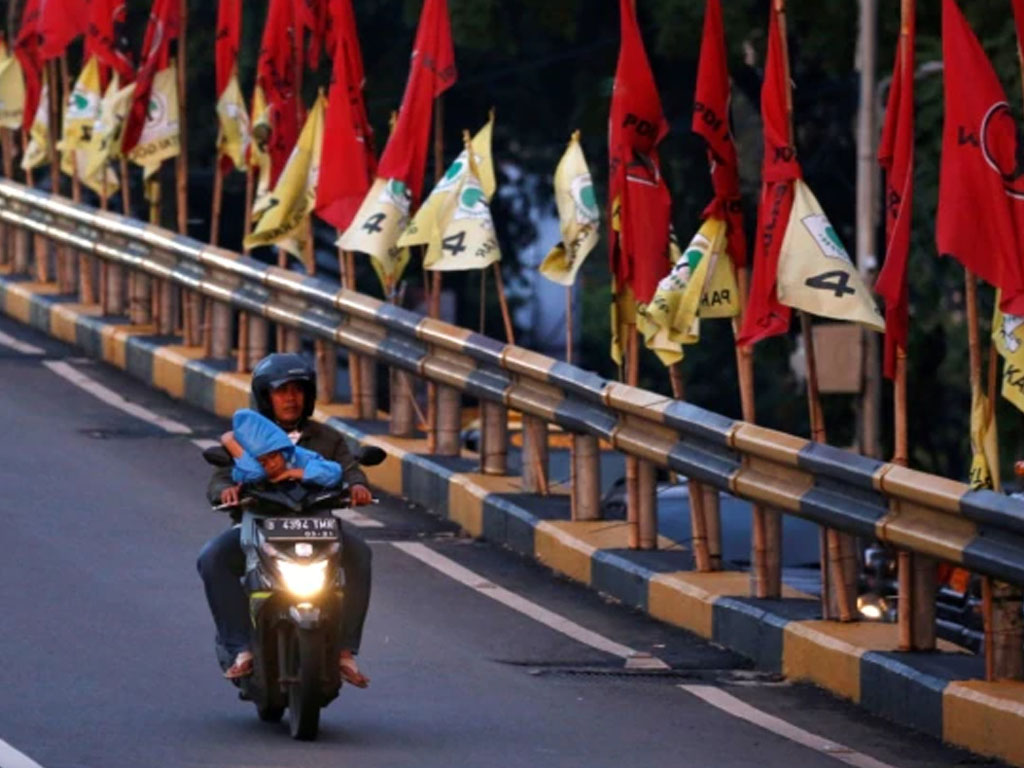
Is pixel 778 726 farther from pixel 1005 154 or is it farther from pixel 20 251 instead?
pixel 20 251

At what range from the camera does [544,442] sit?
15.6 meters

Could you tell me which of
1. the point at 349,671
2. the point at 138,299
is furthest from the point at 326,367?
the point at 349,671

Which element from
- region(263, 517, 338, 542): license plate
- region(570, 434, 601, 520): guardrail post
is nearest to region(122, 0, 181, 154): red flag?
region(570, 434, 601, 520): guardrail post

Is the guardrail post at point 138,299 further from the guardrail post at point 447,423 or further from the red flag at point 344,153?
the guardrail post at point 447,423

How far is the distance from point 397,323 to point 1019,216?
5.77 metres

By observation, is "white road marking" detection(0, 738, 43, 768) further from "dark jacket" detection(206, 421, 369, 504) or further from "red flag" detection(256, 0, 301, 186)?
"red flag" detection(256, 0, 301, 186)

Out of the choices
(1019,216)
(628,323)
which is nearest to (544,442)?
(628,323)

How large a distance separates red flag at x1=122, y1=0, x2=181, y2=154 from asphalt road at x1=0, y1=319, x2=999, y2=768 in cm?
641

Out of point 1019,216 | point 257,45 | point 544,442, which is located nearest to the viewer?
point 1019,216

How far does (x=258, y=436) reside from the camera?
403 inches

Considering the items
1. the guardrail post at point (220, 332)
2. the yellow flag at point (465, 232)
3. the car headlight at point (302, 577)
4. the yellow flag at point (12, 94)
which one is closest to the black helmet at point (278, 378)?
the car headlight at point (302, 577)

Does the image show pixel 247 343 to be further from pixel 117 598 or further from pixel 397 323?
pixel 117 598

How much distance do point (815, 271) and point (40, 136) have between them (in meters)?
14.1

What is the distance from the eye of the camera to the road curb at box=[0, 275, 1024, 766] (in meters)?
11.0
